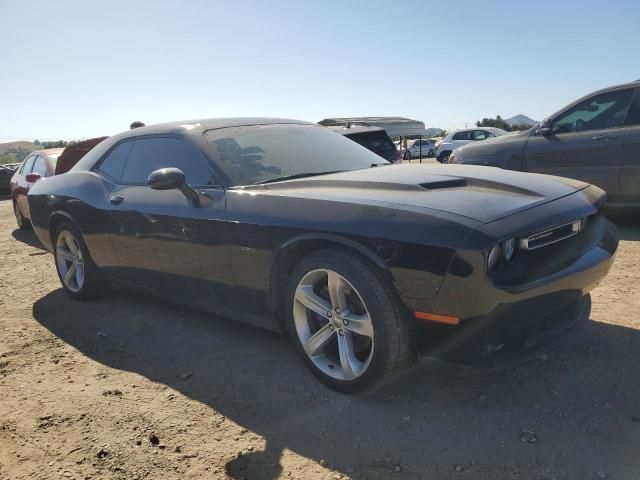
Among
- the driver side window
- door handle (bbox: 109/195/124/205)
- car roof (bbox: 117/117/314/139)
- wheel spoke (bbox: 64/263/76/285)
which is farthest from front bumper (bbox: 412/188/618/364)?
the driver side window

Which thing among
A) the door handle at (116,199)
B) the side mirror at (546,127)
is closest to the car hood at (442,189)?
the door handle at (116,199)

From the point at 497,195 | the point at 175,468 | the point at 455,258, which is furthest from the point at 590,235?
the point at 175,468

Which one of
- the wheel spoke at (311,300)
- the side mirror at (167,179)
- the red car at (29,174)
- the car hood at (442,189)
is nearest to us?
the car hood at (442,189)

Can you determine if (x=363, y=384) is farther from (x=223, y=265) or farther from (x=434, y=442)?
(x=223, y=265)

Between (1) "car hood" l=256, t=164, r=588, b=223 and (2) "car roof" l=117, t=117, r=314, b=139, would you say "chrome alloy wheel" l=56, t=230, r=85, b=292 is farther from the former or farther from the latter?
(1) "car hood" l=256, t=164, r=588, b=223

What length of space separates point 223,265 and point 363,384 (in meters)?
1.09

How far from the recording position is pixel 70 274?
4656 millimetres

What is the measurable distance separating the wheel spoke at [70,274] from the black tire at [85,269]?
5cm

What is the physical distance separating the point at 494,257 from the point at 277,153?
1.73 metres

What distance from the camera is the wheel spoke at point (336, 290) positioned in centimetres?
253

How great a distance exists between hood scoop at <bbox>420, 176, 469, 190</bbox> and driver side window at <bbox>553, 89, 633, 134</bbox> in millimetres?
3883

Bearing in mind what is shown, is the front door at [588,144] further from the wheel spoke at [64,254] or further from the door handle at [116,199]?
the wheel spoke at [64,254]

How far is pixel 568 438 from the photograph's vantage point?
2.16 m

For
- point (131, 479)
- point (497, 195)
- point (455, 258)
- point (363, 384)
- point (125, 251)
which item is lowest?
Answer: point (131, 479)
